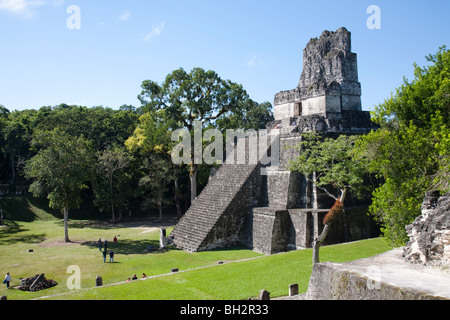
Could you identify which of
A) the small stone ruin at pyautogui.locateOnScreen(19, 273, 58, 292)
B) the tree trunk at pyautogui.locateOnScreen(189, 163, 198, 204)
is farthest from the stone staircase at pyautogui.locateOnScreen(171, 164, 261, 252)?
the small stone ruin at pyautogui.locateOnScreen(19, 273, 58, 292)

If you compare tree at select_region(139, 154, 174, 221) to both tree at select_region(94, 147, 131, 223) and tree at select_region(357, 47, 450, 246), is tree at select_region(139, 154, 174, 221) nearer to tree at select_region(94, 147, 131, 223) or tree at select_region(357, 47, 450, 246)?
tree at select_region(94, 147, 131, 223)

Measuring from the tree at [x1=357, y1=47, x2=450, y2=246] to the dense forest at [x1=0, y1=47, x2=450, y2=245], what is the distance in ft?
0.08

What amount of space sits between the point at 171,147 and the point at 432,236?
1852cm

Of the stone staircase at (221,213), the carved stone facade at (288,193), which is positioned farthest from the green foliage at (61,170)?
the stone staircase at (221,213)

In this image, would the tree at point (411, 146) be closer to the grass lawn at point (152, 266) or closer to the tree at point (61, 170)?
the grass lawn at point (152, 266)

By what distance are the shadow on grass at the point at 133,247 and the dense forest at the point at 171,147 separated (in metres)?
3.18

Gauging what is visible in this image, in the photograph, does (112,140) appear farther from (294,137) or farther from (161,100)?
(294,137)

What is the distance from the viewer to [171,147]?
22.9m

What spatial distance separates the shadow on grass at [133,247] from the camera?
14089 mm

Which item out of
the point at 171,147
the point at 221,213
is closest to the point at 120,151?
the point at 171,147

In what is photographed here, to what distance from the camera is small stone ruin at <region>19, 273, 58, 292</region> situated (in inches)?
383

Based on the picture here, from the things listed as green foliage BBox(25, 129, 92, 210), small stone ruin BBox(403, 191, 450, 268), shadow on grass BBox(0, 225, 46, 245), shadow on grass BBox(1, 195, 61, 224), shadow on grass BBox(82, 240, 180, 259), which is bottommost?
shadow on grass BBox(82, 240, 180, 259)

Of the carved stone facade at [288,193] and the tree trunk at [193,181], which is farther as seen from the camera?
the tree trunk at [193,181]
